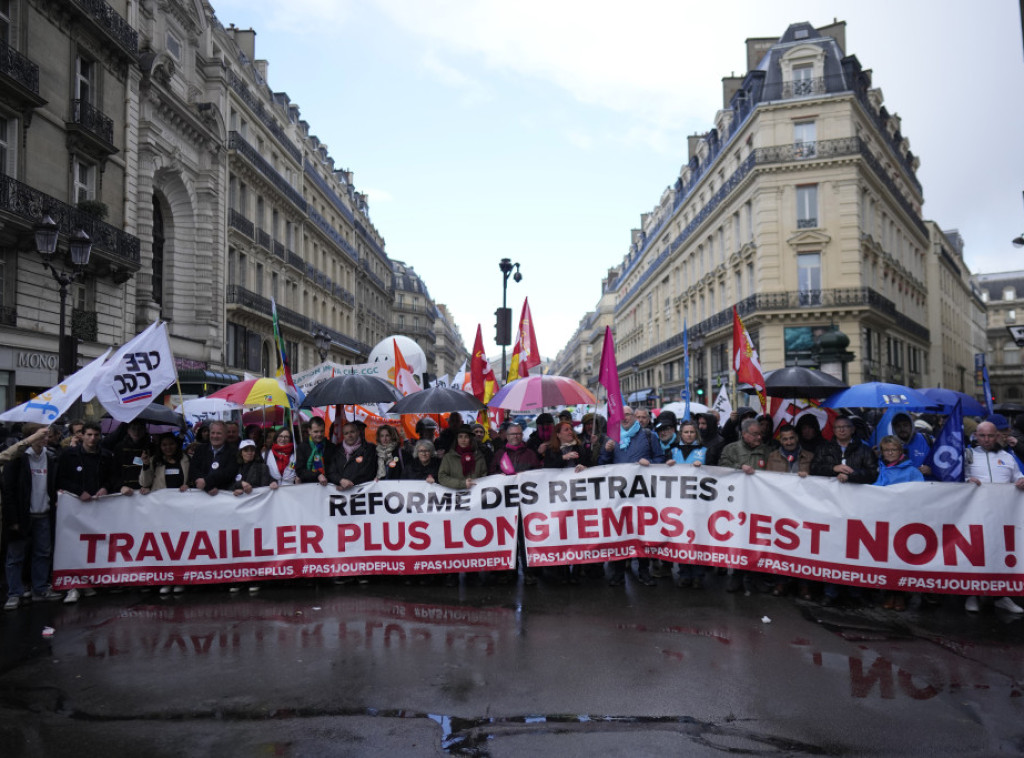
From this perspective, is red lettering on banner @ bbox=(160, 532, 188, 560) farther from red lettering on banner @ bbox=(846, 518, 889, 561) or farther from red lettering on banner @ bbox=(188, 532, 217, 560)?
red lettering on banner @ bbox=(846, 518, 889, 561)

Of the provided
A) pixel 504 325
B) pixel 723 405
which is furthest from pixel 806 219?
pixel 723 405

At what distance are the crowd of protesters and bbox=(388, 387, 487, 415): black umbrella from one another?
48cm

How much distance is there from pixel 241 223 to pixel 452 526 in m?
28.2

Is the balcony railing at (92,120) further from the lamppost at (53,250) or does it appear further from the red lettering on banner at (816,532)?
the red lettering on banner at (816,532)

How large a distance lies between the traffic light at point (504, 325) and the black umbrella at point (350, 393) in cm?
905

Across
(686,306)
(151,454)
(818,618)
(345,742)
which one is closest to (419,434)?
(151,454)

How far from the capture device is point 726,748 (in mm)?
3729

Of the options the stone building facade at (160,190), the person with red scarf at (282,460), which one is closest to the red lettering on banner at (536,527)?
the person with red scarf at (282,460)

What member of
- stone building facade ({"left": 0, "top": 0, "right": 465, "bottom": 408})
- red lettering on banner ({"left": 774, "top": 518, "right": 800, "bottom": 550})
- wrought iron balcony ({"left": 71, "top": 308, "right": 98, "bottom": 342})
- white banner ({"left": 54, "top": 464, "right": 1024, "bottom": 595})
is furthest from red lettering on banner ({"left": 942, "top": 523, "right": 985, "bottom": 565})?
wrought iron balcony ({"left": 71, "top": 308, "right": 98, "bottom": 342})

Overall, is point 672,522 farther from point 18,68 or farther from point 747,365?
point 18,68

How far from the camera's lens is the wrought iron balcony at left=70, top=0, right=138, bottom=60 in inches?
756

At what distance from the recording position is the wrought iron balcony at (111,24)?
19203 mm

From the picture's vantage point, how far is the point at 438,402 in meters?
8.42

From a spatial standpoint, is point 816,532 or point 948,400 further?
point 948,400
